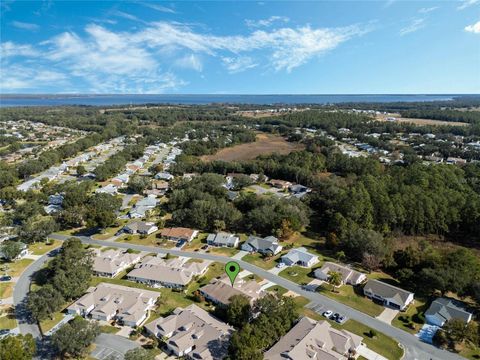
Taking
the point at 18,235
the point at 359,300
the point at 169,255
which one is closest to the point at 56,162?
the point at 18,235

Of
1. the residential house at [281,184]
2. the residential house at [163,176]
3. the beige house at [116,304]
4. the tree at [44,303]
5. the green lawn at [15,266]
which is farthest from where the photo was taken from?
the residential house at [163,176]

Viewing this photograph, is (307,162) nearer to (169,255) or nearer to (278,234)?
(278,234)

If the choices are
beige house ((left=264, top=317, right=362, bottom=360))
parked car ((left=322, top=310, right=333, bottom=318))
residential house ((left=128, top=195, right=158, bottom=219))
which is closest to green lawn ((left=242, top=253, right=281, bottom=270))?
parked car ((left=322, top=310, right=333, bottom=318))

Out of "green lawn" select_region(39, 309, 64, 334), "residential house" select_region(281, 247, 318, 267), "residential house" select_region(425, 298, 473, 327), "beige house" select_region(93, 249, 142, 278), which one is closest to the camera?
"green lawn" select_region(39, 309, 64, 334)

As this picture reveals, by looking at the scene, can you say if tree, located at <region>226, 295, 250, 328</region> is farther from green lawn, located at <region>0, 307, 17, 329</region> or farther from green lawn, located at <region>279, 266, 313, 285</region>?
green lawn, located at <region>0, 307, 17, 329</region>

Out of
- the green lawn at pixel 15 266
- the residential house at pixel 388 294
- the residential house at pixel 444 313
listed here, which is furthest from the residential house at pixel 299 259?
the green lawn at pixel 15 266

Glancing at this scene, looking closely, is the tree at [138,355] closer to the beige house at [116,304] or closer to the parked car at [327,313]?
the beige house at [116,304]
